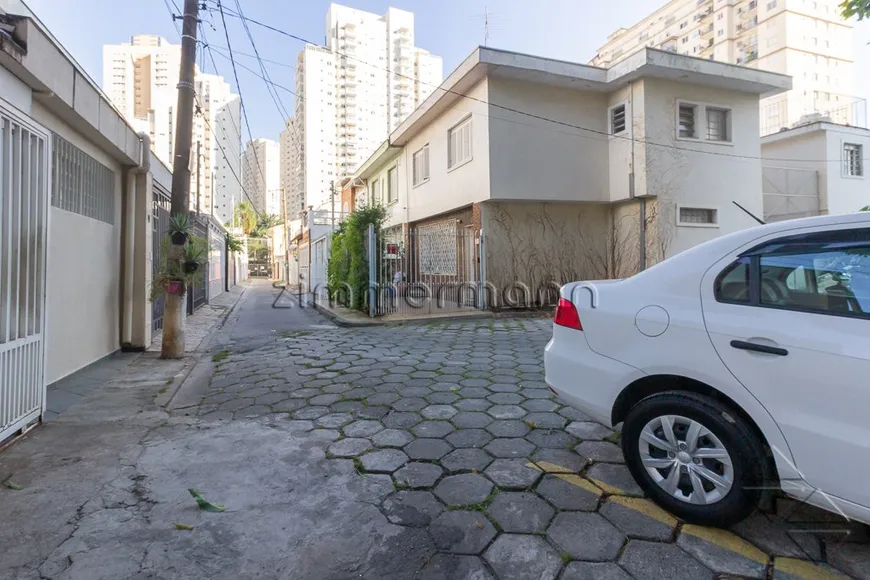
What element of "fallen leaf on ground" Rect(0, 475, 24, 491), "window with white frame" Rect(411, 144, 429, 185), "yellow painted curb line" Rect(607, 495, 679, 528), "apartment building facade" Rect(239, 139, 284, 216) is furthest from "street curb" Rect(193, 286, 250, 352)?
"apartment building facade" Rect(239, 139, 284, 216)

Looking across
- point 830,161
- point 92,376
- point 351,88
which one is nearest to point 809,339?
point 92,376

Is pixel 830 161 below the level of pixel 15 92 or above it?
above

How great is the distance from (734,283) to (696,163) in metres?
11.9

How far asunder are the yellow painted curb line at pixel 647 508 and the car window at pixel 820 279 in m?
1.17

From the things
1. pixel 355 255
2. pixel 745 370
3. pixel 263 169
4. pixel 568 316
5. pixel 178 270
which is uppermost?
pixel 263 169

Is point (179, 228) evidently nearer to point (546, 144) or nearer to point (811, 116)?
point (546, 144)

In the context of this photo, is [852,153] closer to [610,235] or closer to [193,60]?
[610,235]

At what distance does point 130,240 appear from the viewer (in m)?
6.92

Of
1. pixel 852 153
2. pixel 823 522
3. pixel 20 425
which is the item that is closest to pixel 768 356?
pixel 823 522

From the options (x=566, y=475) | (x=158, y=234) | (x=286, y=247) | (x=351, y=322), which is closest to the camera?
(x=566, y=475)

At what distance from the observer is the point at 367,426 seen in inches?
144

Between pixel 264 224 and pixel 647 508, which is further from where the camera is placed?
pixel 264 224

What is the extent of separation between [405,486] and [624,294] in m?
1.70

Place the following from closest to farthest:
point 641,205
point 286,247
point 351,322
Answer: point 351,322, point 641,205, point 286,247
